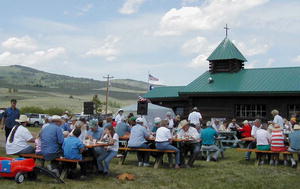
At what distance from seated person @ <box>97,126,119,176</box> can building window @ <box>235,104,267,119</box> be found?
49.4ft

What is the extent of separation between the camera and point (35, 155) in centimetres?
962

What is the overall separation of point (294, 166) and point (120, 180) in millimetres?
5196

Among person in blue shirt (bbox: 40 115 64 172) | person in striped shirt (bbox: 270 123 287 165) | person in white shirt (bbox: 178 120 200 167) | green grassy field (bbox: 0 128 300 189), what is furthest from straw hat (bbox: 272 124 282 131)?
person in blue shirt (bbox: 40 115 64 172)

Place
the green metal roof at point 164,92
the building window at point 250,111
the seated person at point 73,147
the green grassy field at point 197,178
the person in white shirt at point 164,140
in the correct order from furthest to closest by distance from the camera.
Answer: the green metal roof at point 164,92 < the building window at point 250,111 < the person in white shirt at point 164,140 < the seated person at point 73,147 < the green grassy field at point 197,178

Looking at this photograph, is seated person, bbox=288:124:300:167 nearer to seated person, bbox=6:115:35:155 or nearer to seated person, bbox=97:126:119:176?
seated person, bbox=97:126:119:176

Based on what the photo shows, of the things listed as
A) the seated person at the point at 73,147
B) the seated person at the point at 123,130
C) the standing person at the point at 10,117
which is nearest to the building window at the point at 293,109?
the seated person at the point at 123,130

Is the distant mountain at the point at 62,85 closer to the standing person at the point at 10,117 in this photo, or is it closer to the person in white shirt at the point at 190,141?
the standing person at the point at 10,117

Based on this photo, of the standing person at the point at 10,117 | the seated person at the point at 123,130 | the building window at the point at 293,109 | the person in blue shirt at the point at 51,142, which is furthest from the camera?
the building window at the point at 293,109

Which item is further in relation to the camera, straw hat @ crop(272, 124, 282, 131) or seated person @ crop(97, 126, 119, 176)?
straw hat @ crop(272, 124, 282, 131)

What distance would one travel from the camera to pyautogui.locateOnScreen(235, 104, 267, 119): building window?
23.8 metres

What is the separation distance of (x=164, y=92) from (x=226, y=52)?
6971mm

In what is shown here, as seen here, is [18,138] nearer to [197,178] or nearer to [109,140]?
[109,140]

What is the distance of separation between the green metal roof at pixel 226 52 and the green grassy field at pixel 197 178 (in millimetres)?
14801

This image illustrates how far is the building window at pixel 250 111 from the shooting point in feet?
78.2
